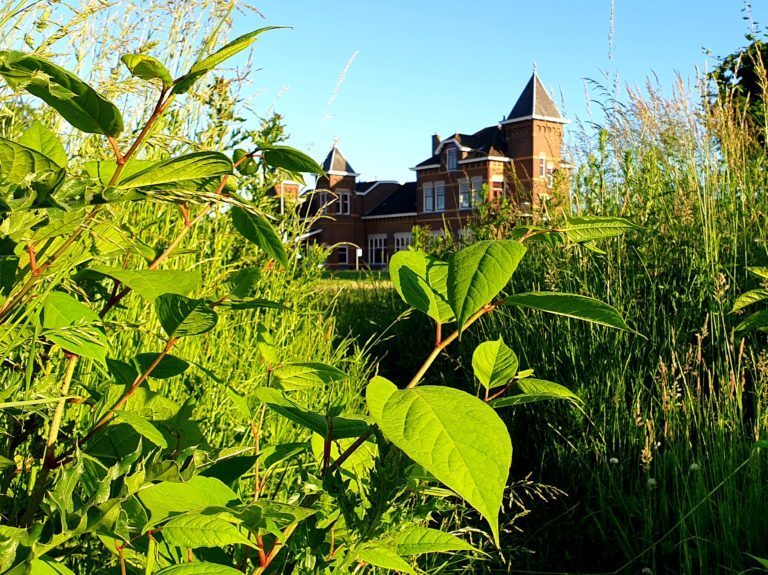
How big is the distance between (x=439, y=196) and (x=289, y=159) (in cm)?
3327

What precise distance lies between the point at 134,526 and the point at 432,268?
1.29 ft

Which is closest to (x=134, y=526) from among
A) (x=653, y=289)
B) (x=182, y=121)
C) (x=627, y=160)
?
(x=182, y=121)


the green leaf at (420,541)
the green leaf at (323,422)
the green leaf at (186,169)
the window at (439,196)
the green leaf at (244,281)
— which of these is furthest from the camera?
the window at (439,196)

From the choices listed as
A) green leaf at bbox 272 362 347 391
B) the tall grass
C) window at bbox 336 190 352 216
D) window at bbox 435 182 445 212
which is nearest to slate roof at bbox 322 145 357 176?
window at bbox 336 190 352 216

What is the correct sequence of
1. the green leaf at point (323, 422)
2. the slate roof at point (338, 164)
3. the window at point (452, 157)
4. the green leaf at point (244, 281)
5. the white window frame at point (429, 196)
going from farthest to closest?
the slate roof at point (338, 164) → the white window frame at point (429, 196) → the window at point (452, 157) → the green leaf at point (244, 281) → the green leaf at point (323, 422)

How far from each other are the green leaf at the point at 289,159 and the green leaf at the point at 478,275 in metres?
0.22

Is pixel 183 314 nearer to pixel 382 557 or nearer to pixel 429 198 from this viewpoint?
pixel 382 557

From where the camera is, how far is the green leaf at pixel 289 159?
765 mm

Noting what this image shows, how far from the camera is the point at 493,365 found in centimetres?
82

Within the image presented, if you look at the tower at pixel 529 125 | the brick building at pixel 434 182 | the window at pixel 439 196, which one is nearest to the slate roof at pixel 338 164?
the brick building at pixel 434 182

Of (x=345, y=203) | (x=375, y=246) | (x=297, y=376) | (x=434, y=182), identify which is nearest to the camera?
(x=297, y=376)

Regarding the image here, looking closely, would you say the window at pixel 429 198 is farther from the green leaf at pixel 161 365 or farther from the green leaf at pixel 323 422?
the green leaf at pixel 323 422

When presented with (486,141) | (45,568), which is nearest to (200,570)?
(45,568)

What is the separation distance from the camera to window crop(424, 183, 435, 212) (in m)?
34.3
